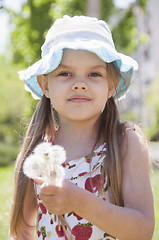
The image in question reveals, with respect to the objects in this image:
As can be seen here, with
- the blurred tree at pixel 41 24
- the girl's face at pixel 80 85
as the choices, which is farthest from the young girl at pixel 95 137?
the blurred tree at pixel 41 24

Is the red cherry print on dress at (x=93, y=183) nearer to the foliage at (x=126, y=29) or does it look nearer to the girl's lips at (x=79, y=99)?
the girl's lips at (x=79, y=99)

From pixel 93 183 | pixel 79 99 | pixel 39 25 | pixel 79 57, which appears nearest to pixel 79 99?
pixel 79 99

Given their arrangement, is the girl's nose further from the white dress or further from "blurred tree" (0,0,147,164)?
"blurred tree" (0,0,147,164)

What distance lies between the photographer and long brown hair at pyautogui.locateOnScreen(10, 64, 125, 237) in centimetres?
251

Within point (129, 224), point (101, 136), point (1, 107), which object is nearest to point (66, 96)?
point (101, 136)

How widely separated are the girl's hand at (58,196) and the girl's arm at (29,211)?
1008 millimetres

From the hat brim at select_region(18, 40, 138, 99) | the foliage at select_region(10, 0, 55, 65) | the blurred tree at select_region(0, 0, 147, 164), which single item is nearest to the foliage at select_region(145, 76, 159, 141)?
the blurred tree at select_region(0, 0, 147, 164)

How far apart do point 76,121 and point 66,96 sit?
0.30m

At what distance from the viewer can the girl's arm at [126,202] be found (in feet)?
6.40

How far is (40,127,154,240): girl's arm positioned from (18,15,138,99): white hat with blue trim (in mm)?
511

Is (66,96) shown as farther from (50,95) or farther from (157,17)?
(157,17)

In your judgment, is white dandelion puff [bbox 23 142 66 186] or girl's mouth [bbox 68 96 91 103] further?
girl's mouth [bbox 68 96 91 103]

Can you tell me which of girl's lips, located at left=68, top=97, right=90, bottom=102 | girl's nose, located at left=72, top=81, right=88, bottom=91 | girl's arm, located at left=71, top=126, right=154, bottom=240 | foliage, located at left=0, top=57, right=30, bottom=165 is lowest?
girl's arm, located at left=71, top=126, right=154, bottom=240

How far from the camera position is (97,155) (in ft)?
8.64
